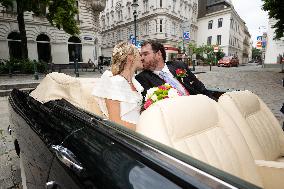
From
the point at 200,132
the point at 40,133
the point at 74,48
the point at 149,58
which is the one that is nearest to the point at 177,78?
the point at 149,58

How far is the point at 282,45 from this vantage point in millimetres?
30641

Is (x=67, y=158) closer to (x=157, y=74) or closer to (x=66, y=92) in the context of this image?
(x=66, y=92)

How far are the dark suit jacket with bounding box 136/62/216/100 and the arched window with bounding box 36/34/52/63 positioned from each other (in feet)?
77.5

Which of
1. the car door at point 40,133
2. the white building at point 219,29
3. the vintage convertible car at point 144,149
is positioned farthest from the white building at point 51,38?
the white building at point 219,29

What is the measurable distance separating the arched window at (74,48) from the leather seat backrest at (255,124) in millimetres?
26441

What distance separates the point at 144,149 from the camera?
1.08 meters

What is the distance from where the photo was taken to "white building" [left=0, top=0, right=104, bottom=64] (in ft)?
74.4

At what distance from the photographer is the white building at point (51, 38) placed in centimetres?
2269

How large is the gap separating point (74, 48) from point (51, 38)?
2779 mm

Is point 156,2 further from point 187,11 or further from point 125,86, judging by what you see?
point 125,86

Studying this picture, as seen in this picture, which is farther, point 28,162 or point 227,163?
point 28,162

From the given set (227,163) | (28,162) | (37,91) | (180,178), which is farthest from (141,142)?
(37,91)

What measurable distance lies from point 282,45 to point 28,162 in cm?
3456

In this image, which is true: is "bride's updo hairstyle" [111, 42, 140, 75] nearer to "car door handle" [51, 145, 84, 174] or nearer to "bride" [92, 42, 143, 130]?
"bride" [92, 42, 143, 130]
